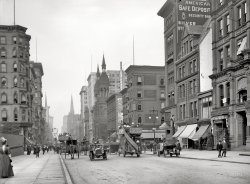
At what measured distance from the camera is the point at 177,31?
2719 inches

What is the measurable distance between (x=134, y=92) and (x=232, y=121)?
56266 mm

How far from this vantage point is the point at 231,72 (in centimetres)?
4534

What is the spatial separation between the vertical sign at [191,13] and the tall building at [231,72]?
648 inches

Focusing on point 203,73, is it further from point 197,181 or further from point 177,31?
point 197,181

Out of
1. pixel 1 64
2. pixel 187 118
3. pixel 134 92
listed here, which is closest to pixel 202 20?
pixel 187 118

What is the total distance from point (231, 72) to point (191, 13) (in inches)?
1022

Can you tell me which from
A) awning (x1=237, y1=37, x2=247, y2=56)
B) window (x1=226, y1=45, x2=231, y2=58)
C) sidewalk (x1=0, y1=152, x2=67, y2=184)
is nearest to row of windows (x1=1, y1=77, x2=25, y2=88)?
window (x1=226, y1=45, x2=231, y2=58)

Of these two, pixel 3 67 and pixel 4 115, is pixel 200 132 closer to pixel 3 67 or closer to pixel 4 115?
pixel 4 115

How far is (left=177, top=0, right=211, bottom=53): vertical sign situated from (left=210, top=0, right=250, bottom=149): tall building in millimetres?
16455

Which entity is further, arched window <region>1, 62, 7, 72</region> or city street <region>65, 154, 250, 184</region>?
arched window <region>1, 62, 7, 72</region>

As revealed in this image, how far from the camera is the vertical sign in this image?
68125 millimetres

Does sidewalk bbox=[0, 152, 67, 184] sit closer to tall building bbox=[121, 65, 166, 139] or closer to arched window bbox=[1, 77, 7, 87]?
arched window bbox=[1, 77, 7, 87]

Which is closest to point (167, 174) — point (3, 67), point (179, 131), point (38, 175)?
point (38, 175)

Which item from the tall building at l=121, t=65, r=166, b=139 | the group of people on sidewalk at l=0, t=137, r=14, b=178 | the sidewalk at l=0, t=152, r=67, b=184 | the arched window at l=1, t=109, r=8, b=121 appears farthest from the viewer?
the tall building at l=121, t=65, r=166, b=139
